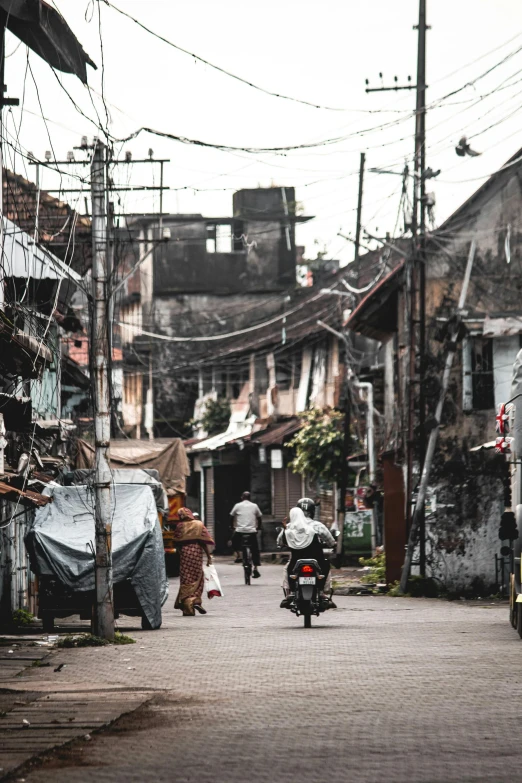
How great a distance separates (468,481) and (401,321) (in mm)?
6181

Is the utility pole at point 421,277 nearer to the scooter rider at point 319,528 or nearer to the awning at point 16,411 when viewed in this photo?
the scooter rider at point 319,528

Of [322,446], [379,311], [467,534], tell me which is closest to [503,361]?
[467,534]

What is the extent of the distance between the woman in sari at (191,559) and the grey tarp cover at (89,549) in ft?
4.86

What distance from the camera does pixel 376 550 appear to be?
34.3 meters

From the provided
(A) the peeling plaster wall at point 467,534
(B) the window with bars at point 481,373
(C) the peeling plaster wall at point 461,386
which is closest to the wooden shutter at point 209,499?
(C) the peeling plaster wall at point 461,386

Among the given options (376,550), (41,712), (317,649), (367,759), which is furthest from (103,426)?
(376,550)

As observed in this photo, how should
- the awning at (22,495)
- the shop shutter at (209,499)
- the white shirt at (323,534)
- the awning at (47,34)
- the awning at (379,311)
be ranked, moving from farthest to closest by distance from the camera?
the shop shutter at (209,499) < the awning at (379,311) < the white shirt at (323,534) < the awning at (47,34) < the awning at (22,495)

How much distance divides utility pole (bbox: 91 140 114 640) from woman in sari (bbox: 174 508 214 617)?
14.1 feet

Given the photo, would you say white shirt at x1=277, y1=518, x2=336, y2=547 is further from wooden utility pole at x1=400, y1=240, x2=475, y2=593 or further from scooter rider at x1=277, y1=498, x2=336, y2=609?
wooden utility pole at x1=400, y1=240, x2=475, y2=593

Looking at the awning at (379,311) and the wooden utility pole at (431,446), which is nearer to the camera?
the wooden utility pole at (431,446)

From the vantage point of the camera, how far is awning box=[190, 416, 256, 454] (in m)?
47.9

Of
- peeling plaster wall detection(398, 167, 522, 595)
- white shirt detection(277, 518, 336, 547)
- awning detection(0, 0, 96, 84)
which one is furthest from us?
peeling plaster wall detection(398, 167, 522, 595)

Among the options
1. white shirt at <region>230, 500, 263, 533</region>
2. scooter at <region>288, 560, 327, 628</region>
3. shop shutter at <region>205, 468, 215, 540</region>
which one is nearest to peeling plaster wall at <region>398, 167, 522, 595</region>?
white shirt at <region>230, 500, 263, 533</region>

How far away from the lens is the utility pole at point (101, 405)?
623 inches
